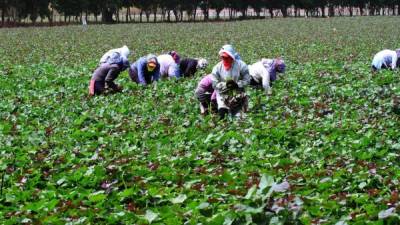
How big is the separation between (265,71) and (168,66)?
11.0 feet

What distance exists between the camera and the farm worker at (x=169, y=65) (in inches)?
605

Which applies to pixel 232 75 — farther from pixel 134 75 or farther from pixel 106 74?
pixel 134 75

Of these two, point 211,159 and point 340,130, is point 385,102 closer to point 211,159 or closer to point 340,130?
point 340,130

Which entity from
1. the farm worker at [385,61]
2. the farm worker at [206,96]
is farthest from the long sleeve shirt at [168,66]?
the farm worker at [385,61]

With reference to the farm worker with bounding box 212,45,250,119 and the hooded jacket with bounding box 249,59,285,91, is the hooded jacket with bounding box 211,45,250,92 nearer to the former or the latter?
the farm worker with bounding box 212,45,250,119

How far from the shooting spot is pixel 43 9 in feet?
234

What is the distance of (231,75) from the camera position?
11227 millimetres

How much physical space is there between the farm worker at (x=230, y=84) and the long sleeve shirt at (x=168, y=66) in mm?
4097

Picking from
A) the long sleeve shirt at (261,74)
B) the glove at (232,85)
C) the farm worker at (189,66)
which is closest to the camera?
the glove at (232,85)

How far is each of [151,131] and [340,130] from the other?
8.90ft

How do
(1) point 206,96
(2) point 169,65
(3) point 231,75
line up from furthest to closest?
1. (2) point 169,65
2. (1) point 206,96
3. (3) point 231,75

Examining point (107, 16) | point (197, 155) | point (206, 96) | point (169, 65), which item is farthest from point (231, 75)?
point (107, 16)

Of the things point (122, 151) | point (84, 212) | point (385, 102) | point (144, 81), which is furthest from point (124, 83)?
point (84, 212)

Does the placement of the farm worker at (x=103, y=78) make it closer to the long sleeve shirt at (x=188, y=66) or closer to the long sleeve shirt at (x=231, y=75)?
the long sleeve shirt at (x=188, y=66)
